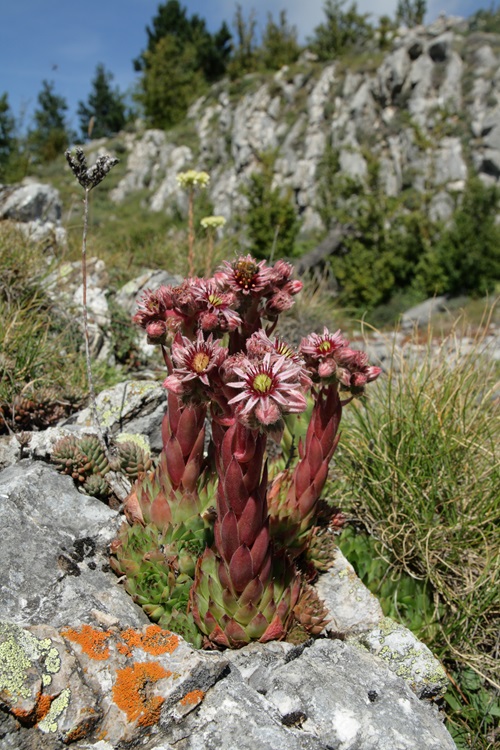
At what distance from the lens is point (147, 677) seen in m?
2.03

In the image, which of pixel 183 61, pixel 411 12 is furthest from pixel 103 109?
pixel 411 12

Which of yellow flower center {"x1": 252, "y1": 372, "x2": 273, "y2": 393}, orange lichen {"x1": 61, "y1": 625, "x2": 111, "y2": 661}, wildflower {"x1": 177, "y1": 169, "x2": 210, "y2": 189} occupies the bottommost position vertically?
orange lichen {"x1": 61, "y1": 625, "x2": 111, "y2": 661}

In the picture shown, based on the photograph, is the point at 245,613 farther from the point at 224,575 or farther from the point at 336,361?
the point at 336,361

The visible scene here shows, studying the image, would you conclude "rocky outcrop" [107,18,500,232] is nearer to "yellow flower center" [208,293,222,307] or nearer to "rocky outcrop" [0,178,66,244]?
"rocky outcrop" [0,178,66,244]

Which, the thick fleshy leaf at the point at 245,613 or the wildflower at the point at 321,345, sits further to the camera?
the wildflower at the point at 321,345

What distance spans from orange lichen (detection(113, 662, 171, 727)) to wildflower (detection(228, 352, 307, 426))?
3.60 ft

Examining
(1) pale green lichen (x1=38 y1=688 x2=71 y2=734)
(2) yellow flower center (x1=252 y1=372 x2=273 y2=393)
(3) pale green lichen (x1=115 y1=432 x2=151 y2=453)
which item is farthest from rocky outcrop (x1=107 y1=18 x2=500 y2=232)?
(1) pale green lichen (x1=38 y1=688 x2=71 y2=734)

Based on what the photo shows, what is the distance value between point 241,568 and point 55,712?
0.82 m

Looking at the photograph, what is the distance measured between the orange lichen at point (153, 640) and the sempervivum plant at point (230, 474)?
0.64 ft

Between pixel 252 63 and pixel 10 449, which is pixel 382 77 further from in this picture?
pixel 10 449

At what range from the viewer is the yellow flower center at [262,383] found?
1.77m

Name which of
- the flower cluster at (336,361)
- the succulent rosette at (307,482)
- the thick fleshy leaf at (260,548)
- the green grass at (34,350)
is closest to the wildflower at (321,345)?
the flower cluster at (336,361)

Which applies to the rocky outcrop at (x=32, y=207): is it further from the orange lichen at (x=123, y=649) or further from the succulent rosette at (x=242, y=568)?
the orange lichen at (x=123, y=649)

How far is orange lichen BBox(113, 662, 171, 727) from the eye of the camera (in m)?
1.93
